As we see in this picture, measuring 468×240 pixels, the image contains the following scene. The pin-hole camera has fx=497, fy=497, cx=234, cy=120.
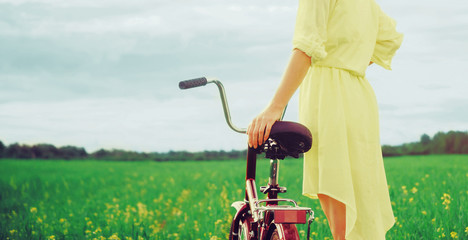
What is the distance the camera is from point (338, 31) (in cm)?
274

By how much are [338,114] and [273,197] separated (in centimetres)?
69

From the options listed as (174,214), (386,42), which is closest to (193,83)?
(386,42)

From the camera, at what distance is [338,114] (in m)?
2.67

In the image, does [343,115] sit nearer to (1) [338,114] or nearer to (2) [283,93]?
(1) [338,114]

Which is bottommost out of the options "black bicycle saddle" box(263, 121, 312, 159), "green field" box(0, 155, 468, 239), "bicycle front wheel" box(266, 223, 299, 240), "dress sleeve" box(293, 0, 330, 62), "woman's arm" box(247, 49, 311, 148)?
"green field" box(0, 155, 468, 239)

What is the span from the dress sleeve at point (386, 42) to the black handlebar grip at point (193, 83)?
44.6 inches

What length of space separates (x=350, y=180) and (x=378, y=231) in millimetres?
382

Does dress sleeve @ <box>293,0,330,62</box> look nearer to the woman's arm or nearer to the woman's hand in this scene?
the woman's arm

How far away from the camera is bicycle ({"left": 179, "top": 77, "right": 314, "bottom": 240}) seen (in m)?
2.54

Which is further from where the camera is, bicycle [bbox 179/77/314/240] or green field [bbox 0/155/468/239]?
green field [bbox 0/155/468/239]

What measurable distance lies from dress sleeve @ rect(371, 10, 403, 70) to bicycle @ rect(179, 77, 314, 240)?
1027 mm

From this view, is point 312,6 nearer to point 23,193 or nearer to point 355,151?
point 355,151

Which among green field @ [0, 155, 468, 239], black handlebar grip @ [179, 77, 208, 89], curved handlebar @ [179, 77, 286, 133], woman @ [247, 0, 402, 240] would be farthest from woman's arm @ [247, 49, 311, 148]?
green field @ [0, 155, 468, 239]

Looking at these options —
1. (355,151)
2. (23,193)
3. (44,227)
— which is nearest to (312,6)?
(355,151)
